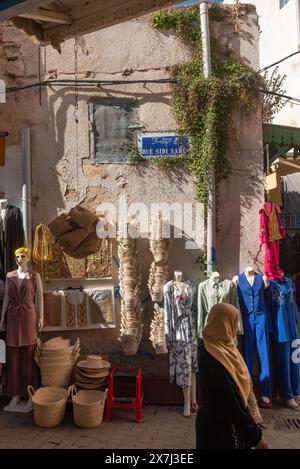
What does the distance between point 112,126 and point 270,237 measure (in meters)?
2.63

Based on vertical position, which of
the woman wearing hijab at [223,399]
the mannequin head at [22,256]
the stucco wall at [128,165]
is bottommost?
the woman wearing hijab at [223,399]

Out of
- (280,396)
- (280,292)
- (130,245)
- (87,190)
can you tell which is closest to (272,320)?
(280,292)

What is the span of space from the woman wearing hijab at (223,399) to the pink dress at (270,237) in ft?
10.1

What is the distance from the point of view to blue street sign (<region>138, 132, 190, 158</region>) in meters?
6.10

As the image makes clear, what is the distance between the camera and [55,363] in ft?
17.7

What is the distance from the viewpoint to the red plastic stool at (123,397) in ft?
17.1

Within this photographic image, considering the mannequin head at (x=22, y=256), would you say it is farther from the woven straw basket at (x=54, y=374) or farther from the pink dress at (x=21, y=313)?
the woven straw basket at (x=54, y=374)

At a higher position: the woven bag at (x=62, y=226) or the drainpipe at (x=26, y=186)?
the drainpipe at (x=26, y=186)

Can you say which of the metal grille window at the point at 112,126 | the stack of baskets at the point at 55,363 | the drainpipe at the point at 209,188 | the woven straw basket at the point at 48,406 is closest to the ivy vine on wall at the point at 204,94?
the drainpipe at the point at 209,188

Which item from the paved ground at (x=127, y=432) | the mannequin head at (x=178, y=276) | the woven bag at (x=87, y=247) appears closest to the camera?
the paved ground at (x=127, y=432)

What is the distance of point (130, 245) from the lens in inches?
221

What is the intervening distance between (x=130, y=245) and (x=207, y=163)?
60.2 inches

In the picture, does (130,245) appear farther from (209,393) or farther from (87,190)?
(209,393)

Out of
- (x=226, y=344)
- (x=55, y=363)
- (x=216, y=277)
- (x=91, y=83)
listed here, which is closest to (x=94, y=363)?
(x=55, y=363)
